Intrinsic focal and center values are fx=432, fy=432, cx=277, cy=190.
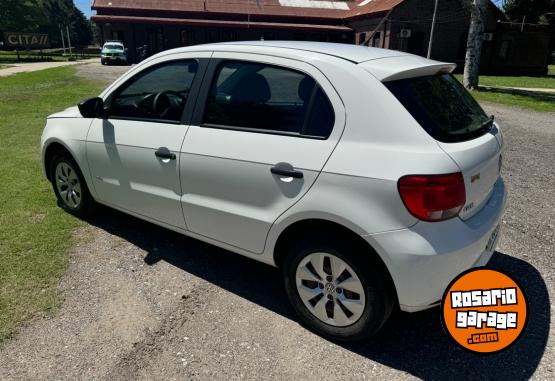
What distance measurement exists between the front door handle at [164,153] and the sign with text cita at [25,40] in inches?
1783

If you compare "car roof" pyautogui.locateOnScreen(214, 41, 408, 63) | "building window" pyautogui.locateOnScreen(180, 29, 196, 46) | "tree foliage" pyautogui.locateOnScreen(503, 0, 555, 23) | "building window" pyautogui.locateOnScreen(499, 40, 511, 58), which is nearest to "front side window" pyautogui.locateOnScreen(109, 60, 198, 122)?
"car roof" pyautogui.locateOnScreen(214, 41, 408, 63)

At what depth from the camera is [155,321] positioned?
10.1 feet

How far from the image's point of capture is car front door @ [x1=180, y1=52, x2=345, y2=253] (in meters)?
2.67

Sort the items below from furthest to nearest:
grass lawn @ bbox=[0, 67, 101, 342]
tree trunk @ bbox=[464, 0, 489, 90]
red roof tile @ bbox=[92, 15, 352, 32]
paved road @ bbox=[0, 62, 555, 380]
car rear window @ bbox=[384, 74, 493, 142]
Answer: red roof tile @ bbox=[92, 15, 352, 32] → tree trunk @ bbox=[464, 0, 489, 90] → grass lawn @ bbox=[0, 67, 101, 342] → paved road @ bbox=[0, 62, 555, 380] → car rear window @ bbox=[384, 74, 493, 142]

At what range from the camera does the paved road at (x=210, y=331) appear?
264cm

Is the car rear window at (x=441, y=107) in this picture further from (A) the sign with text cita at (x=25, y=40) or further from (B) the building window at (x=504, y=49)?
(A) the sign with text cita at (x=25, y=40)

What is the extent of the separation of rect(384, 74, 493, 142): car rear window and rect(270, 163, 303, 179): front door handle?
74 centimetres

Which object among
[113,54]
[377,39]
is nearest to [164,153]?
[113,54]

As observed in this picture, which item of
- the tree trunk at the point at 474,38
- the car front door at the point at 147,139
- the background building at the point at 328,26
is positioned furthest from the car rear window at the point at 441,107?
the background building at the point at 328,26

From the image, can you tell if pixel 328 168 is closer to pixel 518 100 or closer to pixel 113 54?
pixel 518 100

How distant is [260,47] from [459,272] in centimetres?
199

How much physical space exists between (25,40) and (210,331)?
1855 inches

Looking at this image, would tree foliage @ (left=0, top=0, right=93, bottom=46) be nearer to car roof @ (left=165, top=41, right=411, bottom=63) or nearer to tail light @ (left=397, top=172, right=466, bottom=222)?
car roof @ (left=165, top=41, right=411, bottom=63)

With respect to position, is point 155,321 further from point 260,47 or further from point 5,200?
point 5,200
